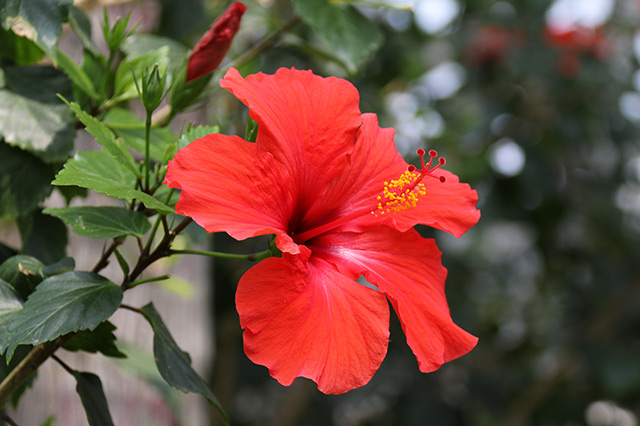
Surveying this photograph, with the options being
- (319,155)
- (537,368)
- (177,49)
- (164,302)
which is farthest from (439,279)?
(537,368)

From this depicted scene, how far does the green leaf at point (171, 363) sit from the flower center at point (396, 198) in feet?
0.52

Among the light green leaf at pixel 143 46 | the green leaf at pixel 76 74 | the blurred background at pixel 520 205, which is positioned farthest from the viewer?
the blurred background at pixel 520 205

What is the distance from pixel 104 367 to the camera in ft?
4.03

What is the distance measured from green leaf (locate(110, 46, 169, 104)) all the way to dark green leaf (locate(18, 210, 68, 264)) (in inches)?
6.5

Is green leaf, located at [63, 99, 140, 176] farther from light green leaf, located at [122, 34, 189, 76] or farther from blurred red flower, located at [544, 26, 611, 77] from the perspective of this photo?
blurred red flower, located at [544, 26, 611, 77]

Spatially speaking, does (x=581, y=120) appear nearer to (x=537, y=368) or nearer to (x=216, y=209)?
(x=537, y=368)

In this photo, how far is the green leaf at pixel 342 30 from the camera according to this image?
1003 mm

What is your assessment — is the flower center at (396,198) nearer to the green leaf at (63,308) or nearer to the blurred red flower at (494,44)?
the green leaf at (63,308)

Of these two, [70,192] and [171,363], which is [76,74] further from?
[171,363]

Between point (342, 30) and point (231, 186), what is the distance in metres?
0.62

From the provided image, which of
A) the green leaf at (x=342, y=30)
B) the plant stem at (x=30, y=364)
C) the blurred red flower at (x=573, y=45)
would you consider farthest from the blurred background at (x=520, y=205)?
the plant stem at (x=30, y=364)

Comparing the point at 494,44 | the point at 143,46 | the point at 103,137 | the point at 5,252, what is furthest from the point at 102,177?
the point at 494,44

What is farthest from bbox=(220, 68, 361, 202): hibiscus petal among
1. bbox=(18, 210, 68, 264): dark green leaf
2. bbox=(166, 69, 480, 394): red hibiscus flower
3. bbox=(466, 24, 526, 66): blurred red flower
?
bbox=(466, 24, 526, 66): blurred red flower

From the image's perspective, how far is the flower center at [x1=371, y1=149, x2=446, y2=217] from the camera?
0.59 metres
